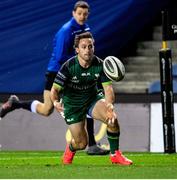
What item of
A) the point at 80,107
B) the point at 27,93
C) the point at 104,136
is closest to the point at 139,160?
the point at 80,107

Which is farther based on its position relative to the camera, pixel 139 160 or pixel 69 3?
pixel 69 3

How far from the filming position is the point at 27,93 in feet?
55.6

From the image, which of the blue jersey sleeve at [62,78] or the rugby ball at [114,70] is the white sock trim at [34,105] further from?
the rugby ball at [114,70]

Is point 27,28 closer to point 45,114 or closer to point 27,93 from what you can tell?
point 27,93

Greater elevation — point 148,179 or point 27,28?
point 27,28

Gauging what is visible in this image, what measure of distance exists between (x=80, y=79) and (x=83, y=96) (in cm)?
27

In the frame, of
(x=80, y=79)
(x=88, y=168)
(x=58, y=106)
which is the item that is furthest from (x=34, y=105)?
(x=88, y=168)

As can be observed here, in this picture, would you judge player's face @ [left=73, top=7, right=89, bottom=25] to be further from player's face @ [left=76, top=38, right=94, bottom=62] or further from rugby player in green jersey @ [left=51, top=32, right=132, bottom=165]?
player's face @ [left=76, top=38, right=94, bottom=62]

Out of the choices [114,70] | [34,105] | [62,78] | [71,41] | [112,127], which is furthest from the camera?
[34,105]

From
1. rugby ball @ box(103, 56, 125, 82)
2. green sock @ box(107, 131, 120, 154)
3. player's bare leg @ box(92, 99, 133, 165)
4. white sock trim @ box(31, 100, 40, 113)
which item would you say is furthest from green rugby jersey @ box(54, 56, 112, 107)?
white sock trim @ box(31, 100, 40, 113)

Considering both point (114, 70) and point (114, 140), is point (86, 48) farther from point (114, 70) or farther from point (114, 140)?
point (114, 140)

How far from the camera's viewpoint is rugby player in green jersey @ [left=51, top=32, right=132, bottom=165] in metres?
11.7

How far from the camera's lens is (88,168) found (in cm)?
1092

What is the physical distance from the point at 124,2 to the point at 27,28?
5.75 feet
